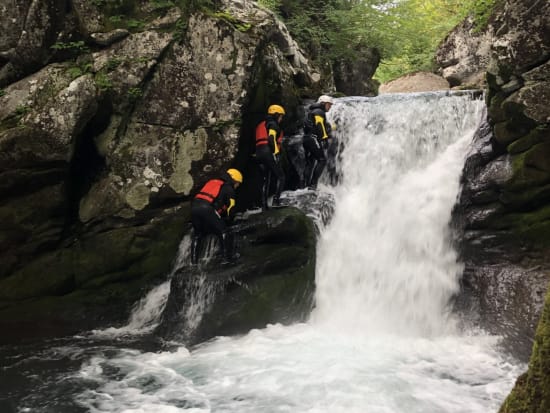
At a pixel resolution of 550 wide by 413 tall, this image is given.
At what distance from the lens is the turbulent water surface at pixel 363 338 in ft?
17.8

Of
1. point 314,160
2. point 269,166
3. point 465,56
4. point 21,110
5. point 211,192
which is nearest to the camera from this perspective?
point 21,110

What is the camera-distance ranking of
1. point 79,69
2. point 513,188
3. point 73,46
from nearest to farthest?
point 513,188
point 79,69
point 73,46

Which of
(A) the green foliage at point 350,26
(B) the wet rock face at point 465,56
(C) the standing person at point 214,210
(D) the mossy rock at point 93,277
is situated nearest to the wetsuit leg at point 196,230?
(C) the standing person at point 214,210

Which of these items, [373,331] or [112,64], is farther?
[112,64]

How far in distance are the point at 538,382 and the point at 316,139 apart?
8344 mm

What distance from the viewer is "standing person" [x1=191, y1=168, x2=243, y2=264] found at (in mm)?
8117

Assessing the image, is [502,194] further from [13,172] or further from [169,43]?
[13,172]

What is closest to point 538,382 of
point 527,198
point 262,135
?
point 527,198

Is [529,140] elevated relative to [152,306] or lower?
elevated

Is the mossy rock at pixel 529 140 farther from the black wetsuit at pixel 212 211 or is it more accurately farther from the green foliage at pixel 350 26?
the green foliage at pixel 350 26

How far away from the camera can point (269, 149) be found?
31.0 feet

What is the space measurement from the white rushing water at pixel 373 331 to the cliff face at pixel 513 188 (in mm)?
477

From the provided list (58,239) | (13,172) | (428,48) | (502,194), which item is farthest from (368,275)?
(428,48)

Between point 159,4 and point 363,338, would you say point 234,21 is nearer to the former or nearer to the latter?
point 159,4
